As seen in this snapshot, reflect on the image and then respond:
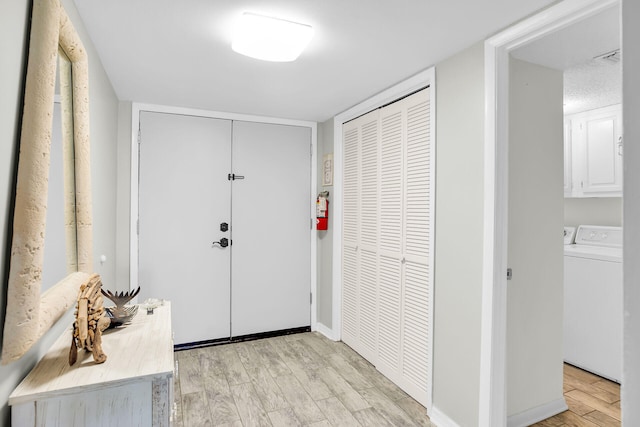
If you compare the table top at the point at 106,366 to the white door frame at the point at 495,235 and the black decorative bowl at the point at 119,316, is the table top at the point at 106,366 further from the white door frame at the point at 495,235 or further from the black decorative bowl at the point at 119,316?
the white door frame at the point at 495,235

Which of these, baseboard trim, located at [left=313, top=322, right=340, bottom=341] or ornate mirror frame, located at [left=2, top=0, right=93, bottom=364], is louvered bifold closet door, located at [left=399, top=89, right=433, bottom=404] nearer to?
baseboard trim, located at [left=313, top=322, right=340, bottom=341]

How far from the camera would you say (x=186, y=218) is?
3.29 meters

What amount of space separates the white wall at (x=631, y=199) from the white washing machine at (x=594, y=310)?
9.80 ft

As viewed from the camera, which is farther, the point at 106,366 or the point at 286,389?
the point at 286,389

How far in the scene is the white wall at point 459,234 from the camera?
194 cm

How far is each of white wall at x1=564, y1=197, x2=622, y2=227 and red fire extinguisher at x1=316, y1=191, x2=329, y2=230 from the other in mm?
2492

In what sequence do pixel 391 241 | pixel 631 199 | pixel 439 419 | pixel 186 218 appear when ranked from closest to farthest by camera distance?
pixel 631 199 → pixel 439 419 → pixel 391 241 → pixel 186 218

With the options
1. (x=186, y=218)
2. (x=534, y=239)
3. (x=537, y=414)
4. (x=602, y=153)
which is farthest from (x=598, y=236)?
(x=186, y=218)

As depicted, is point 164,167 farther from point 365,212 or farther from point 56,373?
point 56,373

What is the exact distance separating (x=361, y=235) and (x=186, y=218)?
1571 mm

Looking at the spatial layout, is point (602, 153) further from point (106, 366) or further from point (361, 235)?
point (106, 366)

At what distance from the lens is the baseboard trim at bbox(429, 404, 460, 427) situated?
210 centimetres

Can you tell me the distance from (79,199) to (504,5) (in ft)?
6.33

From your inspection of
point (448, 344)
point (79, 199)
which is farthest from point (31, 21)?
point (448, 344)
